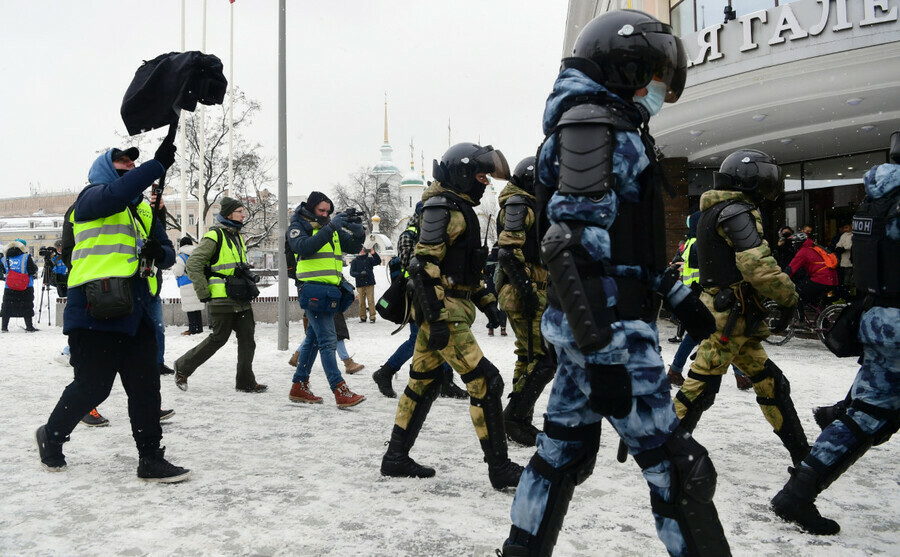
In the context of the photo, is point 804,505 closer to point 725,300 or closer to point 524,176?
point 725,300

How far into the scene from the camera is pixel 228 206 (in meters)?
6.28

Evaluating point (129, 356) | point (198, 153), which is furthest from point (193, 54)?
point (198, 153)

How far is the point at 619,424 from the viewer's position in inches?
84.7

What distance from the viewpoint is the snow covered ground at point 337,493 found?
2895 mm

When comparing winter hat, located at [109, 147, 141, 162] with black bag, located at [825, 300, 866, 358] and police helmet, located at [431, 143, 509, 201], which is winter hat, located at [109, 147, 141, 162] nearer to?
police helmet, located at [431, 143, 509, 201]

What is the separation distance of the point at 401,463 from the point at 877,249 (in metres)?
2.73

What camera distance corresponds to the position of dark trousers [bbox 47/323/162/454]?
371 centimetres

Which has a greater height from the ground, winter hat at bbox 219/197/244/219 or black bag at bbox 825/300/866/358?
winter hat at bbox 219/197/244/219

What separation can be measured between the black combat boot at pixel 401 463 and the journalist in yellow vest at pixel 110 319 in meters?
1.17

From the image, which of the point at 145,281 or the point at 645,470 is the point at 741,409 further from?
the point at 145,281

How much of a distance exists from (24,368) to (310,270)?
462 cm

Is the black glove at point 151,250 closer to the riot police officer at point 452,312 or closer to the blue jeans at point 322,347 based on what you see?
the riot police officer at point 452,312

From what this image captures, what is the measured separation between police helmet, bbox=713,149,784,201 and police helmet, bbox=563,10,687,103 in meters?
1.69

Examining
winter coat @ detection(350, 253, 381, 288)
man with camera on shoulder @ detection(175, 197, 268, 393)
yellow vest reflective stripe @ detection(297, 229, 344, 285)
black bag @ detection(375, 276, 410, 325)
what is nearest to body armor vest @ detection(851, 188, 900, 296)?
black bag @ detection(375, 276, 410, 325)
